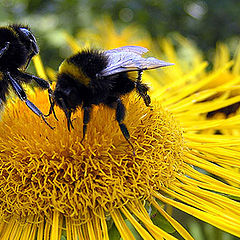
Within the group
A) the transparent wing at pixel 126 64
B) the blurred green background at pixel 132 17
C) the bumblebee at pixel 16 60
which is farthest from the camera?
the blurred green background at pixel 132 17

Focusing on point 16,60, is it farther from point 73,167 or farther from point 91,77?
point 73,167

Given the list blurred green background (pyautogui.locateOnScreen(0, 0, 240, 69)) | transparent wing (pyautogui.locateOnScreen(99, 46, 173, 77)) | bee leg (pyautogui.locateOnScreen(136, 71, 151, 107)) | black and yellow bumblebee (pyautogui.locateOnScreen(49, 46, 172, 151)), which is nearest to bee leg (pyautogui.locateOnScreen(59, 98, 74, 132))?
black and yellow bumblebee (pyautogui.locateOnScreen(49, 46, 172, 151))

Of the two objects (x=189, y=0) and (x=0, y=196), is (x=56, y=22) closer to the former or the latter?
(x=189, y=0)

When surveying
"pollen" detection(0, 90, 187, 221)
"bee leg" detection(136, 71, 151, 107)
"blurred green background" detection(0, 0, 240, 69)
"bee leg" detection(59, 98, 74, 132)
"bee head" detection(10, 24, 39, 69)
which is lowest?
"pollen" detection(0, 90, 187, 221)

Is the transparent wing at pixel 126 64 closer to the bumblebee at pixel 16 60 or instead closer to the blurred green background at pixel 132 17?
the bumblebee at pixel 16 60

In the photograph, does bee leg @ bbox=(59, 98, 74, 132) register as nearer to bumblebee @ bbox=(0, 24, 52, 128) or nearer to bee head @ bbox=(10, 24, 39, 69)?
bumblebee @ bbox=(0, 24, 52, 128)

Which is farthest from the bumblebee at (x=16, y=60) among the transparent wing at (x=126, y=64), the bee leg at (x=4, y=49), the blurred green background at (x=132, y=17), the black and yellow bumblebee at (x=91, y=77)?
the blurred green background at (x=132, y=17)

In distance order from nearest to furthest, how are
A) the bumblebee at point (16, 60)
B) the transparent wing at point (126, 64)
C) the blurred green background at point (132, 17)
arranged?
the transparent wing at point (126, 64) < the bumblebee at point (16, 60) < the blurred green background at point (132, 17)
